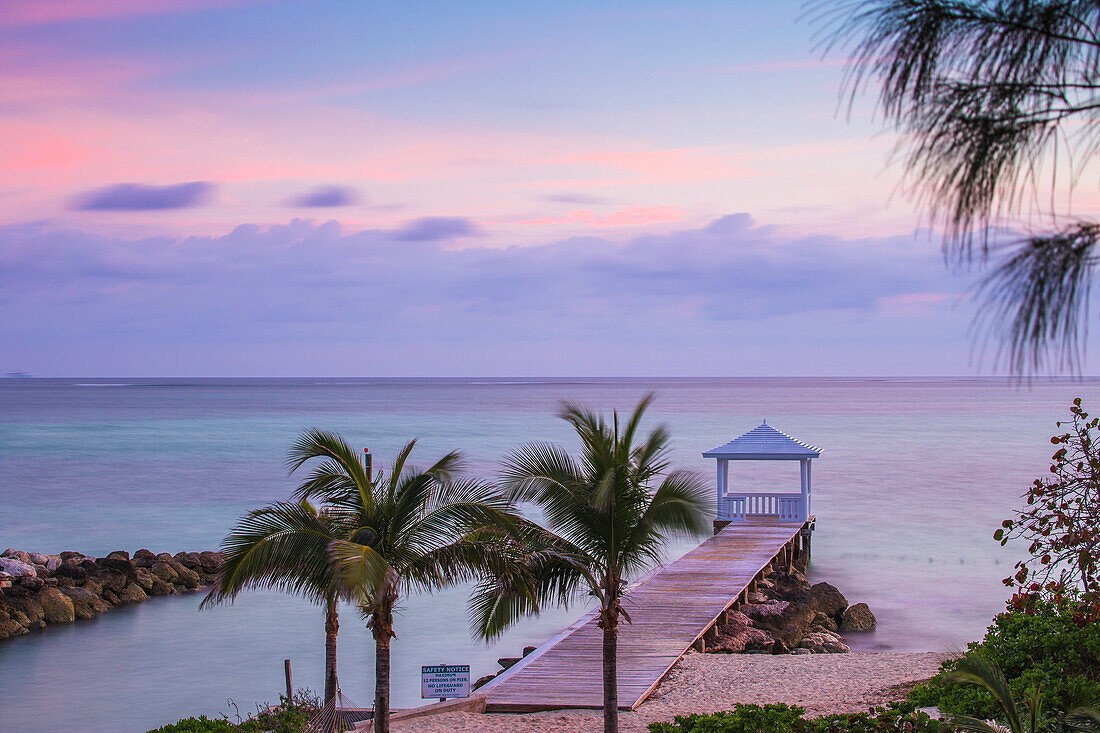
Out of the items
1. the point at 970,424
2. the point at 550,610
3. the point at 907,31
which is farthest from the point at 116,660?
the point at 970,424

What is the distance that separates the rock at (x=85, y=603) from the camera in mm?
20781

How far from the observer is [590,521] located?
9.86 m

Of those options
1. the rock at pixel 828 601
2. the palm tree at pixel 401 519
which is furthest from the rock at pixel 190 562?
the palm tree at pixel 401 519

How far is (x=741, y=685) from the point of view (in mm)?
12281

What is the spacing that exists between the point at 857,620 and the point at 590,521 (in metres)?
11.0

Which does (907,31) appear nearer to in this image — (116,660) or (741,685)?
(741,685)

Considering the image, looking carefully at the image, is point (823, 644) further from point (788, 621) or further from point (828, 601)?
point (828, 601)

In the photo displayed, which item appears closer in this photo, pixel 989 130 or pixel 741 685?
pixel 989 130

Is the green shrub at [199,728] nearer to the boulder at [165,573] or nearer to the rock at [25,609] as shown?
the rock at [25,609]

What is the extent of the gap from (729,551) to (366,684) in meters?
8.08

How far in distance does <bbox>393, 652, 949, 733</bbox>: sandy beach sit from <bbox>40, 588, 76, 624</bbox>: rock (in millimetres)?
12493

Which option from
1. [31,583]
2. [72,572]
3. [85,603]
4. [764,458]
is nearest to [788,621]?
[764,458]

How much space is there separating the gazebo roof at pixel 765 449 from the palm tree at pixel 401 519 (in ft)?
50.1

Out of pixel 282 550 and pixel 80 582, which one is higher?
pixel 282 550
